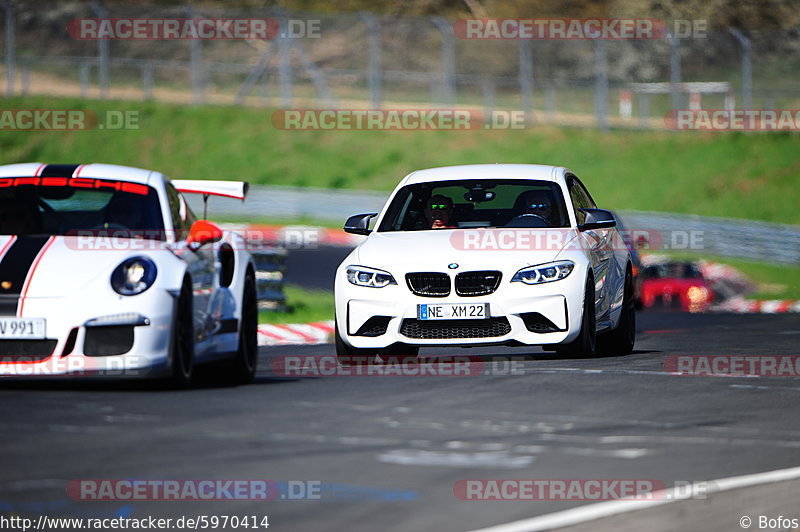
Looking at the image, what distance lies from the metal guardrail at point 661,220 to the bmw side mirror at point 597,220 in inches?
938

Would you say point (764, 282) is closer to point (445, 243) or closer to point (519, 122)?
point (519, 122)

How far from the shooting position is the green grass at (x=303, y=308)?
22.0 meters

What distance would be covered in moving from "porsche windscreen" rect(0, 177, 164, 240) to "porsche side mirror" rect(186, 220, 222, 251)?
0.19m

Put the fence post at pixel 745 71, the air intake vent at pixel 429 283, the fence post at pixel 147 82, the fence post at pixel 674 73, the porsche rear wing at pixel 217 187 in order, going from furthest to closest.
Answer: the fence post at pixel 147 82 → the fence post at pixel 745 71 → the fence post at pixel 674 73 → the air intake vent at pixel 429 283 → the porsche rear wing at pixel 217 187

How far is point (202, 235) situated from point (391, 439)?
2.81m

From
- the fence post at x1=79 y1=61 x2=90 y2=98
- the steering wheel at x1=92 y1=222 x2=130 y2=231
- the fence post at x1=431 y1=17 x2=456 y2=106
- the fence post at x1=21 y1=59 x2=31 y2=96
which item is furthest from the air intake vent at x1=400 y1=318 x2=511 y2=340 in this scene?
the fence post at x1=21 y1=59 x2=31 y2=96

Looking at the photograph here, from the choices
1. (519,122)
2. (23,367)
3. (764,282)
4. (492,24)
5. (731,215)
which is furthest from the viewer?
(492,24)

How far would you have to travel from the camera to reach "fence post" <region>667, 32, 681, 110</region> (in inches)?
1570

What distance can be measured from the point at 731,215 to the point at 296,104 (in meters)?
14.6

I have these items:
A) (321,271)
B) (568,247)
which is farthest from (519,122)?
(568,247)

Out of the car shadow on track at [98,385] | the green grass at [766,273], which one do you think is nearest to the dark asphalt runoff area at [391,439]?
the car shadow on track at [98,385]

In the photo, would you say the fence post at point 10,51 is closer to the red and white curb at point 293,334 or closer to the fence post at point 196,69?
the fence post at point 196,69

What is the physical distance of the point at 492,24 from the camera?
5466cm

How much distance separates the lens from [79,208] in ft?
33.1
